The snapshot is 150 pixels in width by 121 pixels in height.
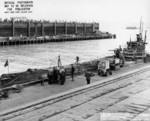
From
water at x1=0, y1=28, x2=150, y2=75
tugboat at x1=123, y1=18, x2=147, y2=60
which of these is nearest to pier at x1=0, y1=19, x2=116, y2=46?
water at x1=0, y1=28, x2=150, y2=75

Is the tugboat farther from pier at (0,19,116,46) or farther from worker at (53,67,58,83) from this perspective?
pier at (0,19,116,46)

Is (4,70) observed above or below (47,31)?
below

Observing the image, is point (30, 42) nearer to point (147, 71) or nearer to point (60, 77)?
point (147, 71)

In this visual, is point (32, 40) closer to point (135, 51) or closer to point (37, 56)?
point (37, 56)

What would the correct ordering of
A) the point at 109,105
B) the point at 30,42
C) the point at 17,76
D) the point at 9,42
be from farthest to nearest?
1. the point at 30,42
2. the point at 9,42
3. the point at 17,76
4. the point at 109,105

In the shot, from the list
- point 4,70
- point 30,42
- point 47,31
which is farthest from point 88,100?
point 47,31

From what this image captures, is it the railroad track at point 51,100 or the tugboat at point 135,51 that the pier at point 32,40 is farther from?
the railroad track at point 51,100

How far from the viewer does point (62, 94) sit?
2020 centimetres

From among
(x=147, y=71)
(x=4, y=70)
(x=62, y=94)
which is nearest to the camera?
(x=62, y=94)

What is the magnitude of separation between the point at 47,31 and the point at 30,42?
21528 mm

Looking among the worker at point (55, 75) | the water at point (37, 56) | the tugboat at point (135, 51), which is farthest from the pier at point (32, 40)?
the worker at point (55, 75)

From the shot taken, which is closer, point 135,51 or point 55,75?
point 55,75

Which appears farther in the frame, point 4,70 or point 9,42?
point 9,42

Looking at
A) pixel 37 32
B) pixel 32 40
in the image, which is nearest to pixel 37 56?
pixel 32 40
